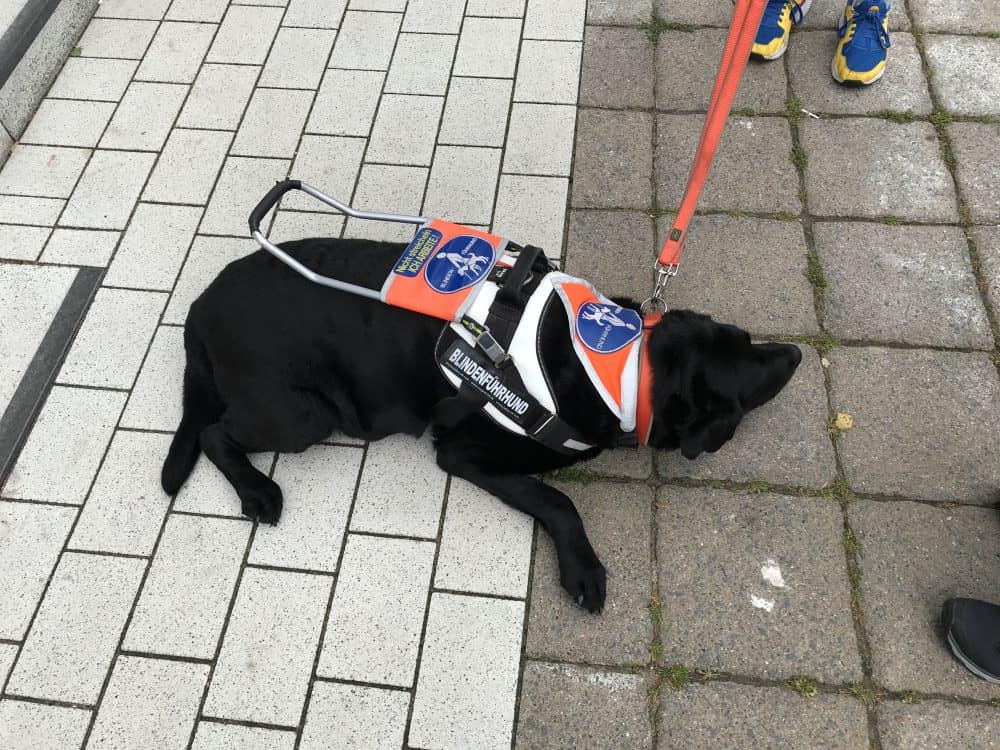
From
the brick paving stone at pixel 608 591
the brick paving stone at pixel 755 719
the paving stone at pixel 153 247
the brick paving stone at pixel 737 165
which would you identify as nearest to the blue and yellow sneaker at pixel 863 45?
the brick paving stone at pixel 737 165

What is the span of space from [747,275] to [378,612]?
196 centimetres

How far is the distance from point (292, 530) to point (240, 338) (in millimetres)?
708

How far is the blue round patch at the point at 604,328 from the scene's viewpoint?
2252mm

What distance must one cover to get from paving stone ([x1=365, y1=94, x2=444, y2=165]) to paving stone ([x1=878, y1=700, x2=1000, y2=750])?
281cm

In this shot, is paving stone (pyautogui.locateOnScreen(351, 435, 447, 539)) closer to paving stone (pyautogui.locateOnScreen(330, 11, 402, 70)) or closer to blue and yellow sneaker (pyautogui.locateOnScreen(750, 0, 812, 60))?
paving stone (pyautogui.locateOnScreen(330, 11, 402, 70))

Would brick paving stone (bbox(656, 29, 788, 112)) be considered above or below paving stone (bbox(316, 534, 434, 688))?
above

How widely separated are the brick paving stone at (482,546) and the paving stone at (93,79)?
9.36 feet

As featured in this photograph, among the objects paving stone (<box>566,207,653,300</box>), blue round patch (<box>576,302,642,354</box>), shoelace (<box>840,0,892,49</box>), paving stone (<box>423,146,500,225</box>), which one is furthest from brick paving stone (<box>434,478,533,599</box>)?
shoelace (<box>840,0,892,49</box>)

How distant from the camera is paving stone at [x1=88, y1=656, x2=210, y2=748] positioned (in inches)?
88.6

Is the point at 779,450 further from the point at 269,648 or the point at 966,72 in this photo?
the point at 966,72

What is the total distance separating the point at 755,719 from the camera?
2.20 m

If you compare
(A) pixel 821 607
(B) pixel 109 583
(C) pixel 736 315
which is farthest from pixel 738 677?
(B) pixel 109 583

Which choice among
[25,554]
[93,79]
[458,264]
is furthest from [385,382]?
[93,79]

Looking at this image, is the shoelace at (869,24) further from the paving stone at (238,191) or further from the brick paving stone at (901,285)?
the paving stone at (238,191)
